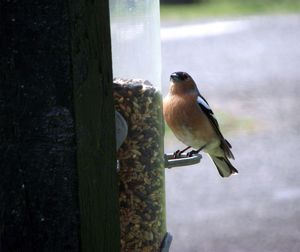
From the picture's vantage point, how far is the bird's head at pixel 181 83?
4.35 metres

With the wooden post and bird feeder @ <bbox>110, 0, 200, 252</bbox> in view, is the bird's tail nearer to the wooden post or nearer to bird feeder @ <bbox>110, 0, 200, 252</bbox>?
bird feeder @ <bbox>110, 0, 200, 252</bbox>

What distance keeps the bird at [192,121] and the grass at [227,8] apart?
16.9 meters

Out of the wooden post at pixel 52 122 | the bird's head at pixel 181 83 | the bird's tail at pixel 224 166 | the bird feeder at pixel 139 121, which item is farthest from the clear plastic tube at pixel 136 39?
the bird's tail at pixel 224 166

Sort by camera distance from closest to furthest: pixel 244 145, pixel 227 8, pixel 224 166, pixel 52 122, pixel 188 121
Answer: pixel 52 122 < pixel 188 121 < pixel 224 166 < pixel 244 145 < pixel 227 8

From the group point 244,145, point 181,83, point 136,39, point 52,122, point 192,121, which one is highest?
point 52,122

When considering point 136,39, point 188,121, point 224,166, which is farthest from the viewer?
point 224,166

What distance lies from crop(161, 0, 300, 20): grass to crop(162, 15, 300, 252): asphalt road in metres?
1.95

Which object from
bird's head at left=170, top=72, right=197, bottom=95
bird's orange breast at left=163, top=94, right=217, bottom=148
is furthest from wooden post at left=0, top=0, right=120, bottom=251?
bird's head at left=170, top=72, right=197, bottom=95

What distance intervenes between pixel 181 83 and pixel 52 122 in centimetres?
233

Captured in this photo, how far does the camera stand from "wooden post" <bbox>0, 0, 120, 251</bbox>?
2.06m

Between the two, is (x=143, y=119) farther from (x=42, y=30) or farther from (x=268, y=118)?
(x=268, y=118)

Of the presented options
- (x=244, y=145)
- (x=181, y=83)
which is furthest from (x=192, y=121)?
(x=244, y=145)

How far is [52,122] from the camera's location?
208 centimetres

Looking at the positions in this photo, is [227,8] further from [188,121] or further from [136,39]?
[136,39]
